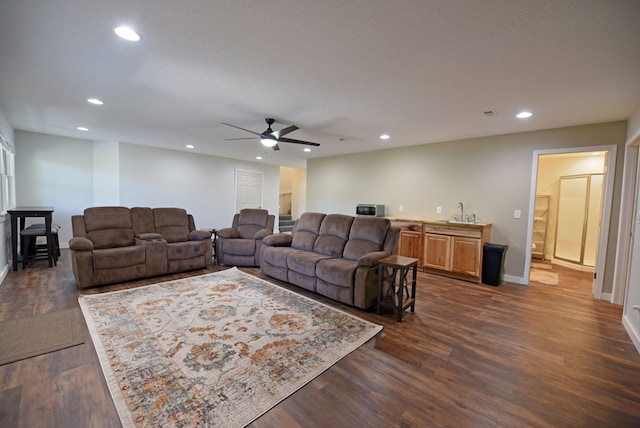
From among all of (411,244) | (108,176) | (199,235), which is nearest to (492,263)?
(411,244)

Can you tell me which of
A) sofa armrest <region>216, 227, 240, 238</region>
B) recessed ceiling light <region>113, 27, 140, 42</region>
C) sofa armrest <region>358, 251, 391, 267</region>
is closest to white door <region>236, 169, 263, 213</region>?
sofa armrest <region>216, 227, 240, 238</region>

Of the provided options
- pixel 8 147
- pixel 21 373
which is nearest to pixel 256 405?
pixel 21 373

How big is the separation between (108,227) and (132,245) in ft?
1.48

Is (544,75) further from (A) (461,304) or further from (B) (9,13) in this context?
(B) (9,13)

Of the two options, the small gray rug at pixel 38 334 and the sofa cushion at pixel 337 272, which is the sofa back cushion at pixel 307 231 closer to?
the sofa cushion at pixel 337 272

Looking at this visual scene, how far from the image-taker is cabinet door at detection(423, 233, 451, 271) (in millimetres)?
4809

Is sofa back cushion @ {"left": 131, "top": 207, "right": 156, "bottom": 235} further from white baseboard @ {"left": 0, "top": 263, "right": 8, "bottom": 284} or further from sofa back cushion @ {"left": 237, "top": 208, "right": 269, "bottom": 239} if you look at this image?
white baseboard @ {"left": 0, "top": 263, "right": 8, "bottom": 284}

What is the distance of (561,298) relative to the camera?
3914 mm

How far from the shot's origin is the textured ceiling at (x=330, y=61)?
1.76 metres

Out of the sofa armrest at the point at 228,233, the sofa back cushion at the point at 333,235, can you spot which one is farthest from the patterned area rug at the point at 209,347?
the sofa armrest at the point at 228,233

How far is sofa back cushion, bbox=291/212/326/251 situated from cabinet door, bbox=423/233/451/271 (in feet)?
6.65

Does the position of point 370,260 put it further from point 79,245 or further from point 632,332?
point 79,245

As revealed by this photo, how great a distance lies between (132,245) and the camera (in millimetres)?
4473

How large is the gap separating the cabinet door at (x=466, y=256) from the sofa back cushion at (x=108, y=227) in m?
5.36
